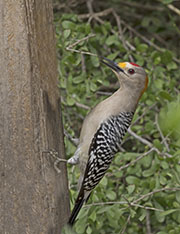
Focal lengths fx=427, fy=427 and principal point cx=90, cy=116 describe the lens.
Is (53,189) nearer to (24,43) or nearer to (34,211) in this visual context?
(34,211)

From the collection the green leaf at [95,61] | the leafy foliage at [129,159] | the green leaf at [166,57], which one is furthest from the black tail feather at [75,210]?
the green leaf at [166,57]

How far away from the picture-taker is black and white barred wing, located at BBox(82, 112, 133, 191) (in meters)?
2.50

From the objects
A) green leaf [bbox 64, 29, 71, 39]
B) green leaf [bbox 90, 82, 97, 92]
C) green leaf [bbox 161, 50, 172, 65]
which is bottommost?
green leaf [bbox 90, 82, 97, 92]

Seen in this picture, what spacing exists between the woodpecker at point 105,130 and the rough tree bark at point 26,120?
1.21 ft

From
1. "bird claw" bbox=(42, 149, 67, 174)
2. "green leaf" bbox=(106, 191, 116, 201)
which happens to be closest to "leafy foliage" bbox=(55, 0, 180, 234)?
"green leaf" bbox=(106, 191, 116, 201)

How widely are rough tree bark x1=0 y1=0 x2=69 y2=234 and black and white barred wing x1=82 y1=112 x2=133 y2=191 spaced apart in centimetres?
41

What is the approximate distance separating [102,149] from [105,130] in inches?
4.8

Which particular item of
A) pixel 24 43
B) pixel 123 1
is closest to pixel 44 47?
pixel 24 43

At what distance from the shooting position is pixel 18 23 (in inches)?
77.5

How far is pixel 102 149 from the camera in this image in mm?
2533

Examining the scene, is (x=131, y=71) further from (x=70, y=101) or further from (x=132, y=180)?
(x=132, y=180)

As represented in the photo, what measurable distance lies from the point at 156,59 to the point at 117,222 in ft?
4.11

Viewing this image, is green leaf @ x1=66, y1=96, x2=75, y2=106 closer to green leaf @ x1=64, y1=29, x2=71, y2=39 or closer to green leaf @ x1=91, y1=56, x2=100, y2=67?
green leaf @ x1=91, y1=56, x2=100, y2=67

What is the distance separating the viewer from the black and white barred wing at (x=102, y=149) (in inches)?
98.6
